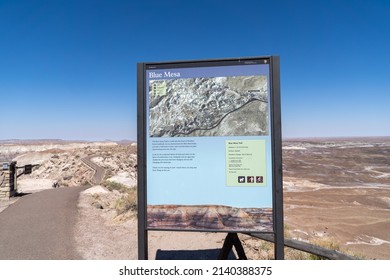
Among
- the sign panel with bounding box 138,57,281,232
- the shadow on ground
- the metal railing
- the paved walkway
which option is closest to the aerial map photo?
the sign panel with bounding box 138,57,281,232

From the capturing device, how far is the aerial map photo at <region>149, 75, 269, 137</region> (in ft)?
11.0

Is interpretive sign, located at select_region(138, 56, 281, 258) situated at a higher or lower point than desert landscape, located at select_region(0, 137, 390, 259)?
higher

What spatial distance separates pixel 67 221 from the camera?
8148mm

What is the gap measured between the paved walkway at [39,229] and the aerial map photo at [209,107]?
4.07 metres

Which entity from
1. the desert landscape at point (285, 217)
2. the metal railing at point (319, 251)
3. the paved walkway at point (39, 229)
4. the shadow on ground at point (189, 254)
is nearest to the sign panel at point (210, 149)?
the metal railing at point (319, 251)

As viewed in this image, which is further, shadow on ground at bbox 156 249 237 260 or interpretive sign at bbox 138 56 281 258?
shadow on ground at bbox 156 249 237 260

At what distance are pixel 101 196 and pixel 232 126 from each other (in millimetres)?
10511

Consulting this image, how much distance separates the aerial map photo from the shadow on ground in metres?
3.22

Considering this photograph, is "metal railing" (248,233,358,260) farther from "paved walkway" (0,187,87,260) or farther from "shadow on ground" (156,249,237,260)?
"paved walkway" (0,187,87,260)

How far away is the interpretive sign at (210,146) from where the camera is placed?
3.29 meters

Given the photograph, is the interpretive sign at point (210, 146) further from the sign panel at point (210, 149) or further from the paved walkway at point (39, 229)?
the paved walkway at point (39, 229)

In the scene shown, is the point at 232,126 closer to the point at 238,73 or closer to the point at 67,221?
the point at 238,73

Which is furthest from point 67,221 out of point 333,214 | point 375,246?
point 333,214

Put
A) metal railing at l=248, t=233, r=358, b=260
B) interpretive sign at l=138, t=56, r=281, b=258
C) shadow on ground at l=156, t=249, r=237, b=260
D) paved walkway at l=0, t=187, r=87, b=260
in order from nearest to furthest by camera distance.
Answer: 1. interpretive sign at l=138, t=56, r=281, b=258
2. metal railing at l=248, t=233, r=358, b=260
3. shadow on ground at l=156, t=249, r=237, b=260
4. paved walkway at l=0, t=187, r=87, b=260
